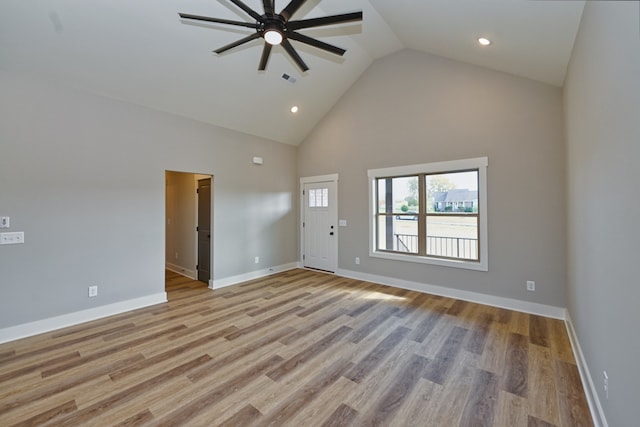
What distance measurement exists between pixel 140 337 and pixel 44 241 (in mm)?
1682

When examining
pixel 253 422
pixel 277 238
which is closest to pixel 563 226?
pixel 253 422

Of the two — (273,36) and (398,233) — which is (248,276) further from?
(273,36)

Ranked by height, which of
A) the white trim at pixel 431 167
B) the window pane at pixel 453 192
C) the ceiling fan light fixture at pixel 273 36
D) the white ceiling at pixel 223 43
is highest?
the white ceiling at pixel 223 43

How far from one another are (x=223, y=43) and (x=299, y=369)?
411cm

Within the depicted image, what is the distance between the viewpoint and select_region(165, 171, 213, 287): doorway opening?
5.20 meters

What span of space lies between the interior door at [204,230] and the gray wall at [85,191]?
0.94 feet

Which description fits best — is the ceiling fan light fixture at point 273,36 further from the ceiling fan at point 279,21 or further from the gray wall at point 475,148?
the gray wall at point 475,148

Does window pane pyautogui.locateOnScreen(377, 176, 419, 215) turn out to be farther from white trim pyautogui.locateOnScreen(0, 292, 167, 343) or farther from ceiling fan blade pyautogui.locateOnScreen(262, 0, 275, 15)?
white trim pyautogui.locateOnScreen(0, 292, 167, 343)

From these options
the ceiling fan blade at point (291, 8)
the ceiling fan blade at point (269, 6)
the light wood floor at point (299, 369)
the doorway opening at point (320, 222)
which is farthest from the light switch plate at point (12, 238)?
the doorway opening at point (320, 222)

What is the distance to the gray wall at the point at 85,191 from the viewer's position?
304cm

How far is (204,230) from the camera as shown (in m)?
5.29

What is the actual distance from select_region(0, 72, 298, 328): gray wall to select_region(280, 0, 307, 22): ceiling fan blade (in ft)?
9.68

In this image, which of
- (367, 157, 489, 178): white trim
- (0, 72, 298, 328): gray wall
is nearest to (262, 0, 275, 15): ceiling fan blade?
(0, 72, 298, 328): gray wall

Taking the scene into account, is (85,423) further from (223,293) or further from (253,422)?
(223,293)
